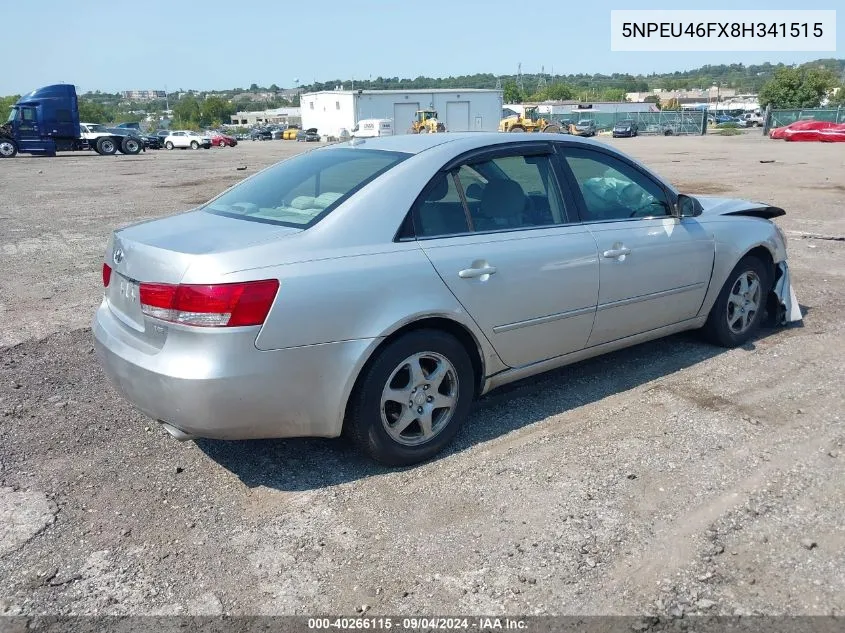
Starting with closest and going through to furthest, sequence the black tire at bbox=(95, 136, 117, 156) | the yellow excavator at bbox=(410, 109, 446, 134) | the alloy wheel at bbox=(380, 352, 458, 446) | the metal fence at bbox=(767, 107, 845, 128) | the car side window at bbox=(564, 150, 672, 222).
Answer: the alloy wheel at bbox=(380, 352, 458, 446) < the car side window at bbox=(564, 150, 672, 222) < the black tire at bbox=(95, 136, 117, 156) < the yellow excavator at bbox=(410, 109, 446, 134) < the metal fence at bbox=(767, 107, 845, 128)

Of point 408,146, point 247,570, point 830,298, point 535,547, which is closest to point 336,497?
point 247,570

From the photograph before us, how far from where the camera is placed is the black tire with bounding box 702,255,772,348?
5.38 metres

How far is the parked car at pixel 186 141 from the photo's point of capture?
181 ft

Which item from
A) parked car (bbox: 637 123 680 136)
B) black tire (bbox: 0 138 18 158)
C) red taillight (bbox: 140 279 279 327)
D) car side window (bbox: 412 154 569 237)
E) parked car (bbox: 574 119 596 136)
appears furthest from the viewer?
parked car (bbox: 637 123 680 136)

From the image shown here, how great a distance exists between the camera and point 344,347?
3.45m

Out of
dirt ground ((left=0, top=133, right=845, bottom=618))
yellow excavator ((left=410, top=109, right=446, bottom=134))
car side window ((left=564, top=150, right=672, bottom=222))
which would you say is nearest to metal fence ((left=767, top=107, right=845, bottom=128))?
yellow excavator ((left=410, top=109, right=446, bottom=134))

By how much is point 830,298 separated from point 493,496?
5.00 metres

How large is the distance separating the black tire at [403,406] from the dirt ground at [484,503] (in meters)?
0.11

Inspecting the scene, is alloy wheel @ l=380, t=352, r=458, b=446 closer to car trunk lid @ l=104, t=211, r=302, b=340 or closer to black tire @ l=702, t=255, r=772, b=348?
car trunk lid @ l=104, t=211, r=302, b=340

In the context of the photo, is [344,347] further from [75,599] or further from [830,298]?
[830,298]

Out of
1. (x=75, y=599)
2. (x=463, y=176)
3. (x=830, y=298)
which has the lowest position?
(x=75, y=599)

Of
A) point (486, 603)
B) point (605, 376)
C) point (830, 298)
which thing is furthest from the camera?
point (830, 298)

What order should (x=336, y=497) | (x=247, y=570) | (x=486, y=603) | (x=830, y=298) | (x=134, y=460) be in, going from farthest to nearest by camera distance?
(x=830, y=298) → (x=134, y=460) → (x=336, y=497) → (x=247, y=570) → (x=486, y=603)

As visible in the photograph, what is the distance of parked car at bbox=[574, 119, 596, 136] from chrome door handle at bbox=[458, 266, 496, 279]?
52065mm
